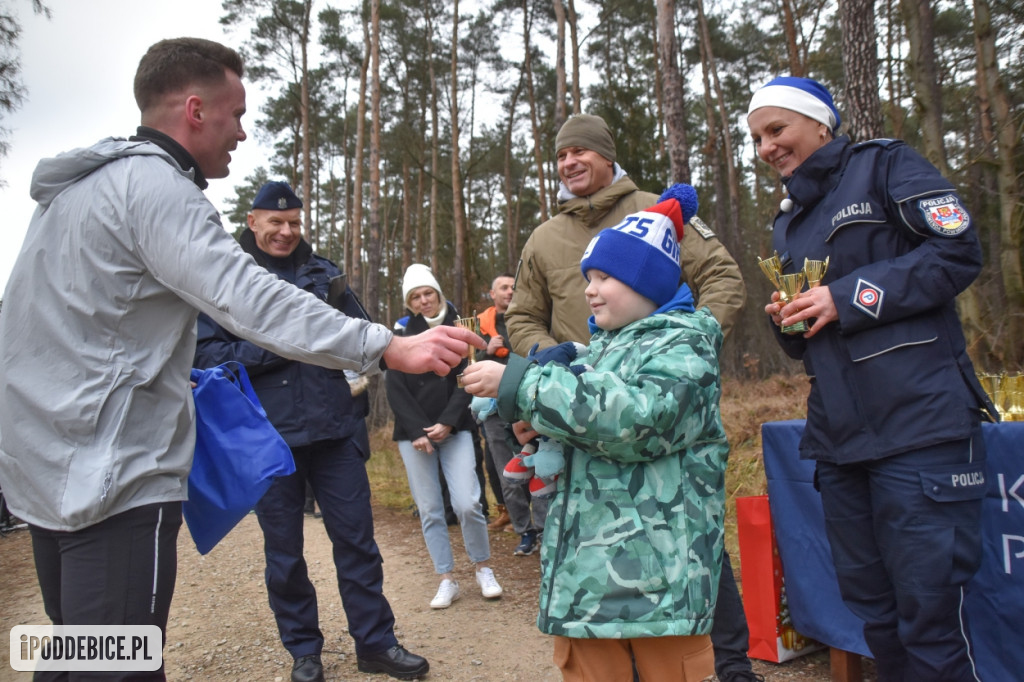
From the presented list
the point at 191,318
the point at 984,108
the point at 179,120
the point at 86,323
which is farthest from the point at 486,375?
the point at 984,108

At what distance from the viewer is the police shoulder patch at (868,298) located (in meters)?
2.27

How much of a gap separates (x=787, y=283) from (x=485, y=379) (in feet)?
3.87

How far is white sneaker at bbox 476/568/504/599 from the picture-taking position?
4.95 meters

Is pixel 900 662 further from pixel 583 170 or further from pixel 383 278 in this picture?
pixel 383 278

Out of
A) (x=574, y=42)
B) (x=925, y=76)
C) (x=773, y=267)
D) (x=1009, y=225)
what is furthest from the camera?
(x=574, y=42)

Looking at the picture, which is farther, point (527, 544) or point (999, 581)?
point (527, 544)

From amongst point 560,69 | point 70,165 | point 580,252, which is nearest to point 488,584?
point 580,252

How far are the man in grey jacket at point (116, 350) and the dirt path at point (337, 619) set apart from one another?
7.34 ft

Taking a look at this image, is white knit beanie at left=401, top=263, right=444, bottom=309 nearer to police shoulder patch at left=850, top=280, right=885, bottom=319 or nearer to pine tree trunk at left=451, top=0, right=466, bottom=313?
police shoulder patch at left=850, top=280, right=885, bottom=319

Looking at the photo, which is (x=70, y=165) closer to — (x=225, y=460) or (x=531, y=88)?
(x=225, y=460)

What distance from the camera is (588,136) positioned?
3.37 meters

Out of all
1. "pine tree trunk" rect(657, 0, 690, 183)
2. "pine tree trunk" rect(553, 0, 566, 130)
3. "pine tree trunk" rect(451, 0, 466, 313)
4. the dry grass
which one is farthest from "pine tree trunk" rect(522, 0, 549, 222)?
"pine tree trunk" rect(657, 0, 690, 183)

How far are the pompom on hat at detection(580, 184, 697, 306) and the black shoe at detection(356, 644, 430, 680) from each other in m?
2.50

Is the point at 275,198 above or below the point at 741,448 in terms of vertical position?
above
